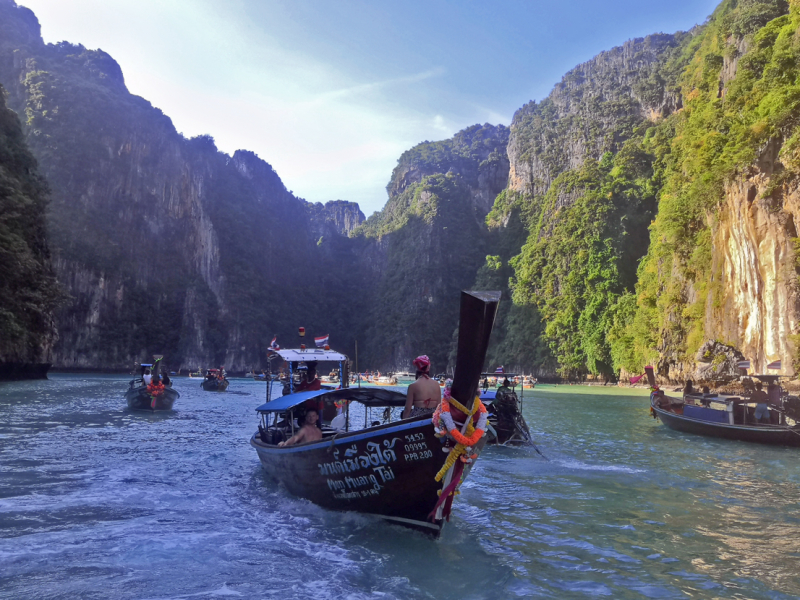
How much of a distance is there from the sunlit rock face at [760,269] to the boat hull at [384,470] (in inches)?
1143

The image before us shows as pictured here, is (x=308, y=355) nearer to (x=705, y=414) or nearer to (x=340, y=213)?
(x=705, y=414)

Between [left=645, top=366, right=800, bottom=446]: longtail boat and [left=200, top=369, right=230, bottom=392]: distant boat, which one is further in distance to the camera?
[left=200, top=369, right=230, bottom=392]: distant boat

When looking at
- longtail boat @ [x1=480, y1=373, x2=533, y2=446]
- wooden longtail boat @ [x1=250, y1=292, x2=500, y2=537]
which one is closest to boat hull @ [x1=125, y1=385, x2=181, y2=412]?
longtail boat @ [x1=480, y1=373, x2=533, y2=446]

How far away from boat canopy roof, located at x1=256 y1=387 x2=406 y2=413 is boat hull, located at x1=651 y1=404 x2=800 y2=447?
13013mm

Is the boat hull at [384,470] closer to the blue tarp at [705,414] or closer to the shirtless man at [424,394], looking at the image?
the shirtless man at [424,394]

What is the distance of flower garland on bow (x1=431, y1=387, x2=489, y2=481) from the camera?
6512mm

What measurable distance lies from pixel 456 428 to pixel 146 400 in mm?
23317

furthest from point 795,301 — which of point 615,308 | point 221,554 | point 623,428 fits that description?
point 615,308

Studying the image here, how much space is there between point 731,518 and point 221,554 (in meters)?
7.94

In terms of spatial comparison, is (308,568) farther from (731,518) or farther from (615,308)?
(615,308)

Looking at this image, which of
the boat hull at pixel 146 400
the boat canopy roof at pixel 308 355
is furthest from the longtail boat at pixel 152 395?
the boat canopy roof at pixel 308 355

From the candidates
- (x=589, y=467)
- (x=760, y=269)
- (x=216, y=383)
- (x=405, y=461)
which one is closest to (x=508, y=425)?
(x=589, y=467)

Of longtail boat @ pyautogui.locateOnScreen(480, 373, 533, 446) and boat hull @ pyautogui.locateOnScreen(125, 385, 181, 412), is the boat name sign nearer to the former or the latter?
longtail boat @ pyautogui.locateOnScreen(480, 373, 533, 446)

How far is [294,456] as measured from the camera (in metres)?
8.77
